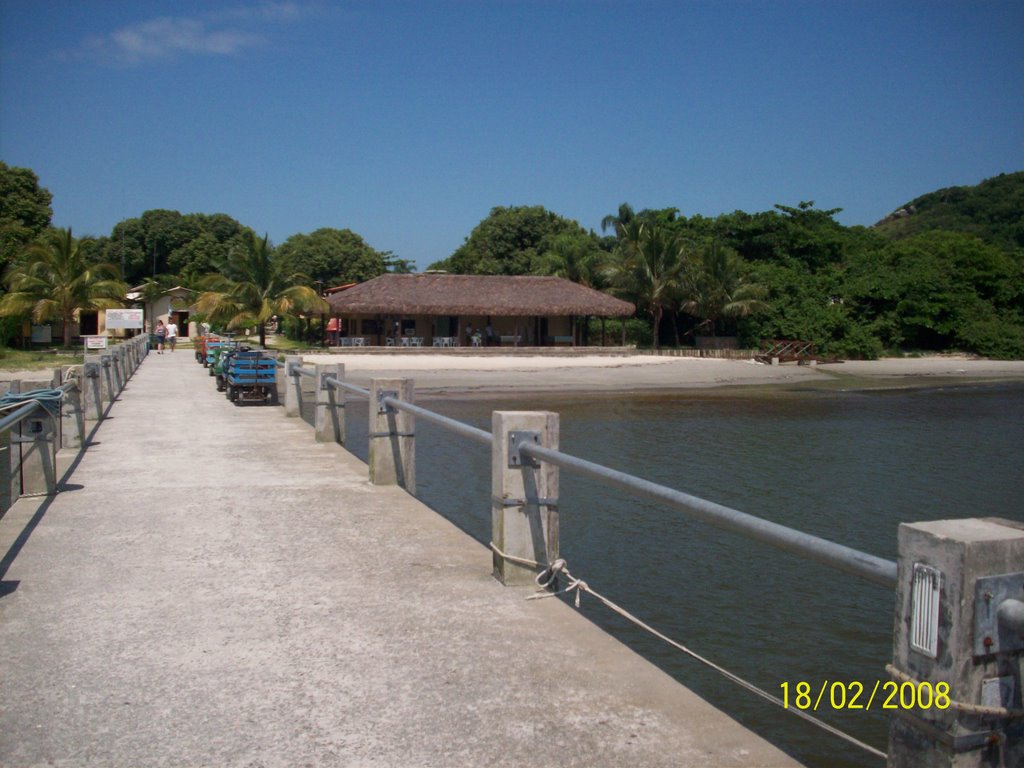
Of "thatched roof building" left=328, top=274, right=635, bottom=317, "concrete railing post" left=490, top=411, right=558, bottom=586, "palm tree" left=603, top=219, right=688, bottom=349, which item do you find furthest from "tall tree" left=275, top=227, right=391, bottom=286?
"concrete railing post" left=490, top=411, right=558, bottom=586

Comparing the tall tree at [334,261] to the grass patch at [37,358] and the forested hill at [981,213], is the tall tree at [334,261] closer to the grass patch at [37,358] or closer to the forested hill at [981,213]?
the grass patch at [37,358]

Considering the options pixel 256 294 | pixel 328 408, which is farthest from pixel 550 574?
pixel 256 294

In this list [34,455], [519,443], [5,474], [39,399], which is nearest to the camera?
[519,443]

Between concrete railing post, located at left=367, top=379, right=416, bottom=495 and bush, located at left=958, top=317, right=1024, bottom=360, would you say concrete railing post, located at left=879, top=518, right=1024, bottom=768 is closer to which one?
concrete railing post, located at left=367, top=379, right=416, bottom=495

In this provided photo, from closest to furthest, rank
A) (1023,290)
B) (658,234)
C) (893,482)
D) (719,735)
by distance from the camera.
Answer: (719,735)
(893,482)
(658,234)
(1023,290)

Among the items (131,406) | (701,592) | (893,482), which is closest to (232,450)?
(701,592)

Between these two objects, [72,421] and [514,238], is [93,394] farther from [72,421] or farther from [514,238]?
[514,238]

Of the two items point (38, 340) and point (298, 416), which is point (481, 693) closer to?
point (298, 416)

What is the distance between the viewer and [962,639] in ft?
8.14

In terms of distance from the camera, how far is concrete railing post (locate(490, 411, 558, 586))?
17.0 ft

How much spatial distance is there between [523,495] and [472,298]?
4522cm

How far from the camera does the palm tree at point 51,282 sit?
3956 cm

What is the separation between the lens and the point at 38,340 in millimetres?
44812

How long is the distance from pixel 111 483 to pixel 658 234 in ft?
148
